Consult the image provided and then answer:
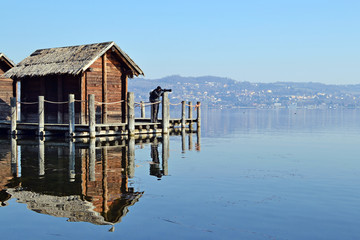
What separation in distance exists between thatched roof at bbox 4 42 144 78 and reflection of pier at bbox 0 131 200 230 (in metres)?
7.36

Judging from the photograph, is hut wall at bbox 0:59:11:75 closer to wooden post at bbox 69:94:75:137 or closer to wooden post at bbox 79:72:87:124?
wooden post at bbox 79:72:87:124

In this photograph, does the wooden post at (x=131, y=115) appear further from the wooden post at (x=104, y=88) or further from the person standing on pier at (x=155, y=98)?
the person standing on pier at (x=155, y=98)

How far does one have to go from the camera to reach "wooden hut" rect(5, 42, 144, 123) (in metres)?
30.7

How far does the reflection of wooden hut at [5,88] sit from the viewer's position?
37.2 metres

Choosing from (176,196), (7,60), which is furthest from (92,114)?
(176,196)

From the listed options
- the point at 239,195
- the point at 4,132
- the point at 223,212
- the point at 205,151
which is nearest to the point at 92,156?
the point at 205,151

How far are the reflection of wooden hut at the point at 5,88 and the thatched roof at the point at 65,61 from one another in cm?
269

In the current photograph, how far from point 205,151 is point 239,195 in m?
11.7

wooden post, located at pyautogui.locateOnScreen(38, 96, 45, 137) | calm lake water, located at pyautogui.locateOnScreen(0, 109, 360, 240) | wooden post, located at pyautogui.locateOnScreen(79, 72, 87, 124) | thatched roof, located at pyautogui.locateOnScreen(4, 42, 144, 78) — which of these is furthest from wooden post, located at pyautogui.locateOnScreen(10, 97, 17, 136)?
calm lake water, located at pyautogui.locateOnScreen(0, 109, 360, 240)

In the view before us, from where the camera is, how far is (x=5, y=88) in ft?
123

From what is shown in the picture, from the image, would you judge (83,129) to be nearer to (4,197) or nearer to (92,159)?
(92,159)

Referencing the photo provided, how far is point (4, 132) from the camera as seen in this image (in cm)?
3578

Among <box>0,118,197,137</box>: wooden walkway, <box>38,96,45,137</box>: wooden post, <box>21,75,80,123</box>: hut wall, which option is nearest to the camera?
<box>38,96,45,137</box>: wooden post

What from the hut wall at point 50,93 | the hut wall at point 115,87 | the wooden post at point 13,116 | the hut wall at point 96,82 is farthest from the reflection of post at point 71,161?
the wooden post at point 13,116
